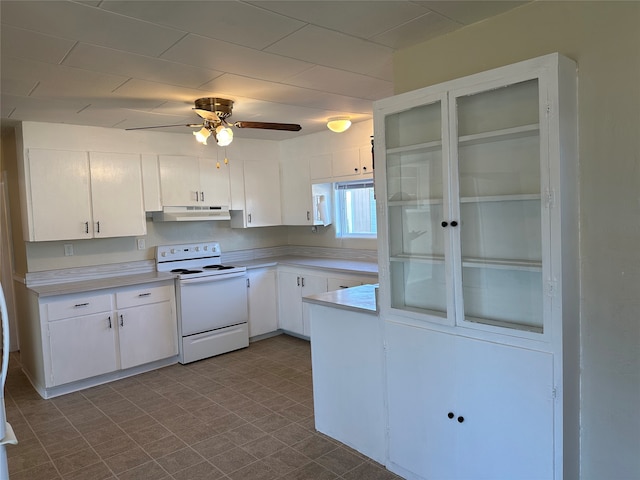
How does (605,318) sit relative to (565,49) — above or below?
below

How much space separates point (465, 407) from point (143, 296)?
10.4 ft

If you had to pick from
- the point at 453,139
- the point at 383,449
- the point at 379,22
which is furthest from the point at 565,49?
the point at 383,449

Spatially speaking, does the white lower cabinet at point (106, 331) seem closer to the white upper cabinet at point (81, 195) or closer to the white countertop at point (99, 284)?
the white countertop at point (99, 284)

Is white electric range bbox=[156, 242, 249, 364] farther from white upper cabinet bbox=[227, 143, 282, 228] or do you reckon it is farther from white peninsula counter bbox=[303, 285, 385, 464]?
white peninsula counter bbox=[303, 285, 385, 464]

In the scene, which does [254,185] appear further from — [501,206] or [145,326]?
[501,206]

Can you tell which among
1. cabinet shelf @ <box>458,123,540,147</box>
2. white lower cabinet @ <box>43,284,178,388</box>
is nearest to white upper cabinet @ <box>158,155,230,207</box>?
white lower cabinet @ <box>43,284,178,388</box>

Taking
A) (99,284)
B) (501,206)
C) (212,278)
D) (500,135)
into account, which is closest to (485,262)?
(501,206)

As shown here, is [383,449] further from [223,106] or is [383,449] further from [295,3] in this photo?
[223,106]

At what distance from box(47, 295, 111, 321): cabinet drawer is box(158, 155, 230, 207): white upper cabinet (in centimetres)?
117

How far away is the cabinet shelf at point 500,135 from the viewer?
199cm

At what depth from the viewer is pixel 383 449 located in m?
2.65

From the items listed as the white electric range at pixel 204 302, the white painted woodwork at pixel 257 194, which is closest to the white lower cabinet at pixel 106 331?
the white electric range at pixel 204 302

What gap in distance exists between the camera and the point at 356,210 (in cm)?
535

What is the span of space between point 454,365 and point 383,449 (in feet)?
2.55
